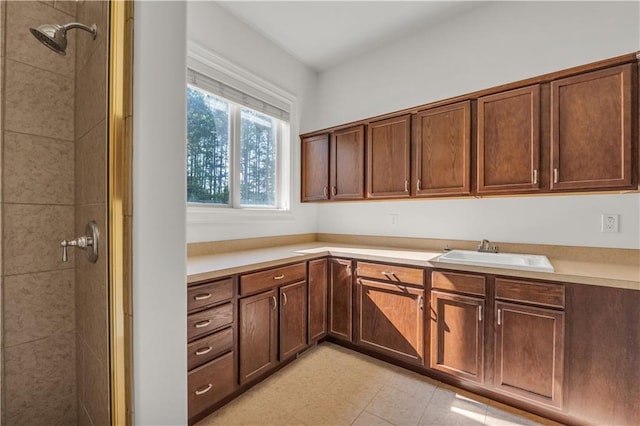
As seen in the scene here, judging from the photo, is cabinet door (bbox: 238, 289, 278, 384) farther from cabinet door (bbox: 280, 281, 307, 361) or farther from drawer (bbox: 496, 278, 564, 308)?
drawer (bbox: 496, 278, 564, 308)

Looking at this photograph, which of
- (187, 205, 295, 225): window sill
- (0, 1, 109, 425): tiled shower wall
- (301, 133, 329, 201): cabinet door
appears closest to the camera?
(0, 1, 109, 425): tiled shower wall

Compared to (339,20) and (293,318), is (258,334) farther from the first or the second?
(339,20)

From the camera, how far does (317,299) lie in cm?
234

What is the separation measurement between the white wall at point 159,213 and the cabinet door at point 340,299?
1.66 meters

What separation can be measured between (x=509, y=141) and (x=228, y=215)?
2152 millimetres

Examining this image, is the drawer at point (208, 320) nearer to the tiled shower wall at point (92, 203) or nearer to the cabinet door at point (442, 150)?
the tiled shower wall at point (92, 203)

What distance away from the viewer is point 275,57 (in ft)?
8.91

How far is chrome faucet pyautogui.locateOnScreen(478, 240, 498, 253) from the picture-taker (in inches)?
84.5

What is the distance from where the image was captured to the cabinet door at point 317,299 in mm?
2279

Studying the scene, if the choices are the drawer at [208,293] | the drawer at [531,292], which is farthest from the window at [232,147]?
the drawer at [531,292]

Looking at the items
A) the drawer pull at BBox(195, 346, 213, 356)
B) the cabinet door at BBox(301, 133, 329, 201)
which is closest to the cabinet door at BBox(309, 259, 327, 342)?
the cabinet door at BBox(301, 133, 329, 201)

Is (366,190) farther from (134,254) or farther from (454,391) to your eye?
(134,254)

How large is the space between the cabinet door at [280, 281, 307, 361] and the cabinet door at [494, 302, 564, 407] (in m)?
1.32

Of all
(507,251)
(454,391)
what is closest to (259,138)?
(507,251)
